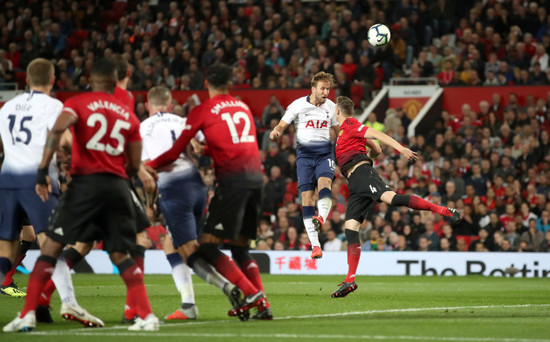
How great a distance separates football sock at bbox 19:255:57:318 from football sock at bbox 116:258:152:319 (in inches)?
24.9

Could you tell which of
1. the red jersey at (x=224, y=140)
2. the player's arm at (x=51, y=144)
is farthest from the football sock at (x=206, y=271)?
the player's arm at (x=51, y=144)

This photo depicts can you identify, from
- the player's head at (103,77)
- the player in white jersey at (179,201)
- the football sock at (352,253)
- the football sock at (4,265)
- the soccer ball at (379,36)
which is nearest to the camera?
the player's head at (103,77)

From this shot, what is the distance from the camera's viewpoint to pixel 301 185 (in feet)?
49.4

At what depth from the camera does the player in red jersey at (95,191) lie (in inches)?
327

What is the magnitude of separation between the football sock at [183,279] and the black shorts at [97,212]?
4.70ft

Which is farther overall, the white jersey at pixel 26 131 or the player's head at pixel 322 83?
the player's head at pixel 322 83

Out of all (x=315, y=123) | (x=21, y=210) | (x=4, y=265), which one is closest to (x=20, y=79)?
(x=315, y=123)

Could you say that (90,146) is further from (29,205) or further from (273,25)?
(273,25)

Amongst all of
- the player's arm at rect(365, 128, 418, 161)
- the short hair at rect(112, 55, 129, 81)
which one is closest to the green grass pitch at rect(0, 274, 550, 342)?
the player's arm at rect(365, 128, 418, 161)

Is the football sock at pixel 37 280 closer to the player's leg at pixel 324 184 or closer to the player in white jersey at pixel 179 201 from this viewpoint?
the player in white jersey at pixel 179 201

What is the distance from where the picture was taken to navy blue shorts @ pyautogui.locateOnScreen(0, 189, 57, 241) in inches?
364

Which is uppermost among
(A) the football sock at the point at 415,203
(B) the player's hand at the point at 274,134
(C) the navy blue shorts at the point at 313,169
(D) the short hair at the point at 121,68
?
(D) the short hair at the point at 121,68

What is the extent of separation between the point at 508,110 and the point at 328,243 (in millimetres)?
5917

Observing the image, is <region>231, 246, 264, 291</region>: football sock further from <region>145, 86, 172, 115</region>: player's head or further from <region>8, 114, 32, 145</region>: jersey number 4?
<region>8, 114, 32, 145</region>: jersey number 4
